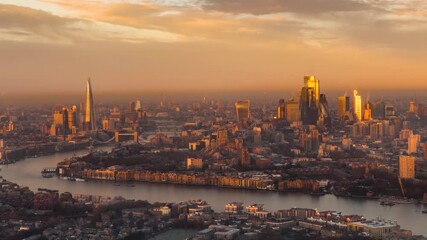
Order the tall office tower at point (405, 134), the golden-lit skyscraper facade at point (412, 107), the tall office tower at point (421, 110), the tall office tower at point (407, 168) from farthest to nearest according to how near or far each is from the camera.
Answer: the golden-lit skyscraper facade at point (412, 107)
the tall office tower at point (421, 110)
the tall office tower at point (405, 134)
the tall office tower at point (407, 168)

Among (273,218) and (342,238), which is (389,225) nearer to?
(342,238)

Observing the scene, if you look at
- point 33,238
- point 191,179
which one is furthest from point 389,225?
point 191,179

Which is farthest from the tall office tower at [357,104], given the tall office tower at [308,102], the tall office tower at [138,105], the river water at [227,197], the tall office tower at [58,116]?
the river water at [227,197]

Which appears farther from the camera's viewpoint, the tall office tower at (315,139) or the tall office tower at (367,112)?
the tall office tower at (367,112)

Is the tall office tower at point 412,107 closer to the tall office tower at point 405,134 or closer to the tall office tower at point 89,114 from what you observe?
the tall office tower at point 405,134

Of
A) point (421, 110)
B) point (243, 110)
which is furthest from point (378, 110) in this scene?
point (243, 110)

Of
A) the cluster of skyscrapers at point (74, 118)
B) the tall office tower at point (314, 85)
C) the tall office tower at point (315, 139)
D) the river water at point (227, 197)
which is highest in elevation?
the tall office tower at point (314, 85)

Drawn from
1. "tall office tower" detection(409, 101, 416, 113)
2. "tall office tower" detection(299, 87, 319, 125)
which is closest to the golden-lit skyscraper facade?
"tall office tower" detection(409, 101, 416, 113)

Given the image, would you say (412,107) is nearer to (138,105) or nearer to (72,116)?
(138,105)
